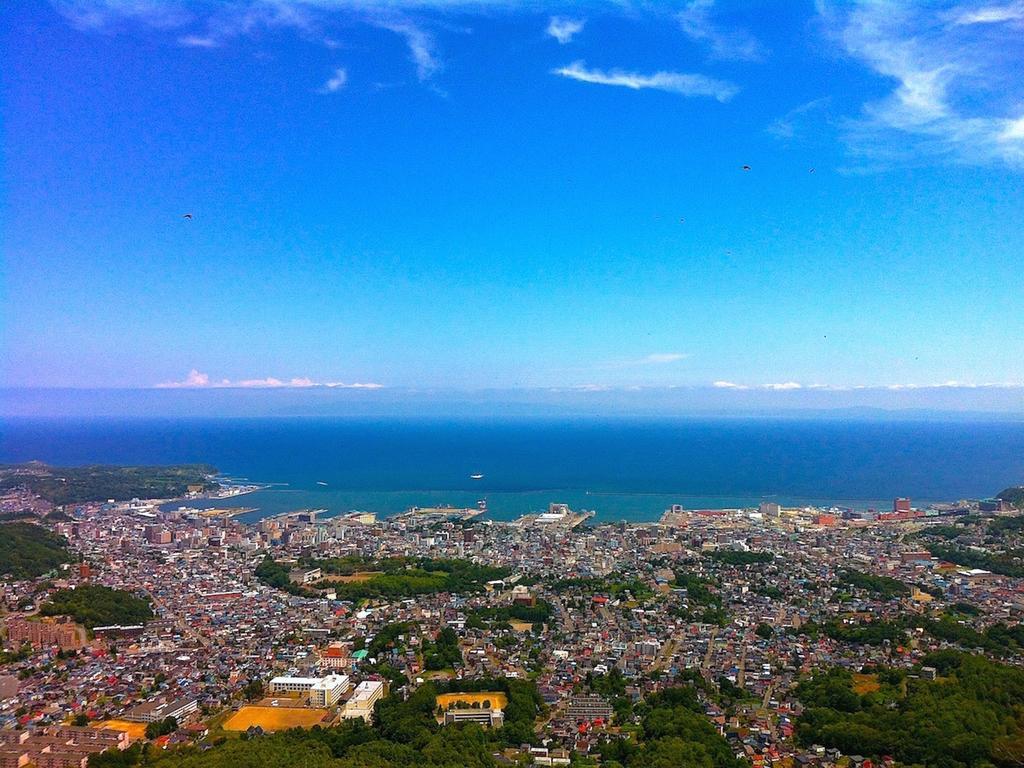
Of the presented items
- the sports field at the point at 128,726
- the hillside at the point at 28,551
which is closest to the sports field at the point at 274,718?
the sports field at the point at 128,726

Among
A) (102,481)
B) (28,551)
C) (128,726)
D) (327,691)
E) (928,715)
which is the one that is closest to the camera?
(928,715)

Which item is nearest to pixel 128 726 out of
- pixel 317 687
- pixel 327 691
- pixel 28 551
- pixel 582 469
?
pixel 317 687

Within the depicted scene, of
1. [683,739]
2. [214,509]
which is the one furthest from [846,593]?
[214,509]

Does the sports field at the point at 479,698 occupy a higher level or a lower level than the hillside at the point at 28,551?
lower

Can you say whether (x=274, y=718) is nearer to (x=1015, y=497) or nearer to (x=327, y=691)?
(x=327, y=691)

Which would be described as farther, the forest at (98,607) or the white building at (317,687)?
the forest at (98,607)

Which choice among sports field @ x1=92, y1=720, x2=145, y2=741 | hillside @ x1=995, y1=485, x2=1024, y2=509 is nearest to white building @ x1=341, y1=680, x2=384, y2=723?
sports field @ x1=92, y1=720, x2=145, y2=741

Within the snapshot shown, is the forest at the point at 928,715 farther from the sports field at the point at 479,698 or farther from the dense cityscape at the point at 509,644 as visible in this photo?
the sports field at the point at 479,698

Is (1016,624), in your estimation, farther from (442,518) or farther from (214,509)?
(214,509)
